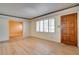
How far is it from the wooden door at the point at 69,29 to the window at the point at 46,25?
3.70 feet

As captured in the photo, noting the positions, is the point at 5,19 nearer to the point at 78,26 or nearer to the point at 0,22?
the point at 0,22

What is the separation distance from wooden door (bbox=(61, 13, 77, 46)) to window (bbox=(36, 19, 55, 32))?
113cm

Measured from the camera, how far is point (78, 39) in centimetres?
451

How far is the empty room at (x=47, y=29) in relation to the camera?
13.1 ft

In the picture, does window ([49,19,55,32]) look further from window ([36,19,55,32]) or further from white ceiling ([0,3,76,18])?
white ceiling ([0,3,76,18])

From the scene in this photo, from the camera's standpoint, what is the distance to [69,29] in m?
5.13

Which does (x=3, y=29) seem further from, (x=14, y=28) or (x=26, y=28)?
(x=14, y=28)

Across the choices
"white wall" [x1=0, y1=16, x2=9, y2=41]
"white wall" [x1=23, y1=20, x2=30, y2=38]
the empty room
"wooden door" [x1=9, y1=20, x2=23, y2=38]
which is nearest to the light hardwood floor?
the empty room

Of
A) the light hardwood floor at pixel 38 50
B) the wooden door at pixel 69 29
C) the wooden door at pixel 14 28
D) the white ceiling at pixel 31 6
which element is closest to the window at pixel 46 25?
the wooden door at pixel 69 29

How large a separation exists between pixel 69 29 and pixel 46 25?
2647 millimetres

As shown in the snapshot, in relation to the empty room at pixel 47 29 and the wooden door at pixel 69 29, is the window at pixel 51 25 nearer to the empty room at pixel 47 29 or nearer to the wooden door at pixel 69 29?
the empty room at pixel 47 29

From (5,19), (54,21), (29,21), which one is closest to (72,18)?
(54,21)

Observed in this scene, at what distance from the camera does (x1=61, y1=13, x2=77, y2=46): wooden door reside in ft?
15.7

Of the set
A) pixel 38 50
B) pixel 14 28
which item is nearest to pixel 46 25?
pixel 38 50
